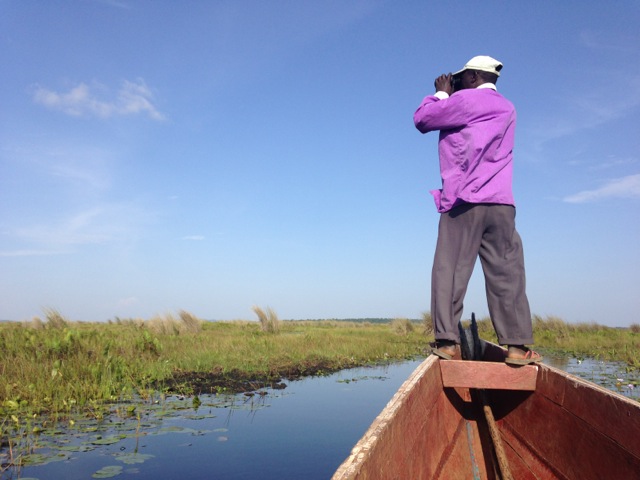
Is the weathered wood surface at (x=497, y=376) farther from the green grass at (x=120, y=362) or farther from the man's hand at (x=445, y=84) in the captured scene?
the green grass at (x=120, y=362)

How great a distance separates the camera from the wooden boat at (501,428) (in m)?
1.81

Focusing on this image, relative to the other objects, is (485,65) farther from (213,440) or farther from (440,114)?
(213,440)

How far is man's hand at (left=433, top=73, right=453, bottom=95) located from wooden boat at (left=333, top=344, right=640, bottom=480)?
188cm

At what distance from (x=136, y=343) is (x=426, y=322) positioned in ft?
44.4

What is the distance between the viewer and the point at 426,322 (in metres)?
19.7

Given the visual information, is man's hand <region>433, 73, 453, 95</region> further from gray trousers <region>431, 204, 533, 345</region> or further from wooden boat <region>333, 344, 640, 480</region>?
wooden boat <region>333, 344, 640, 480</region>

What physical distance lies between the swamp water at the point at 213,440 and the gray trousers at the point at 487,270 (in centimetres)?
205

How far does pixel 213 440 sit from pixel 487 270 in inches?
132

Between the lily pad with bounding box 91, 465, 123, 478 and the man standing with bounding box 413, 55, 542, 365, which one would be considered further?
the lily pad with bounding box 91, 465, 123, 478

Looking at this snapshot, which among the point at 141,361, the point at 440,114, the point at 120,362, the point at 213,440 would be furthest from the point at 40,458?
the point at 141,361

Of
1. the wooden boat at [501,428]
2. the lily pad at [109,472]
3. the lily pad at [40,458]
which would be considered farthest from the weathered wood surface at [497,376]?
the lily pad at [40,458]

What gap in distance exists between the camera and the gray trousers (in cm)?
292

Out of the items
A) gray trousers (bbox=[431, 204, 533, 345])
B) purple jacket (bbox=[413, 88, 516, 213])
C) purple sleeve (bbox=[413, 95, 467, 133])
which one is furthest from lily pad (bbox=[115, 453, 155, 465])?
purple sleeve (bbox=[413, 95, 467, 133])

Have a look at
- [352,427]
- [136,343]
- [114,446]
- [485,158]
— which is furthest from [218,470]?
[136,343]
